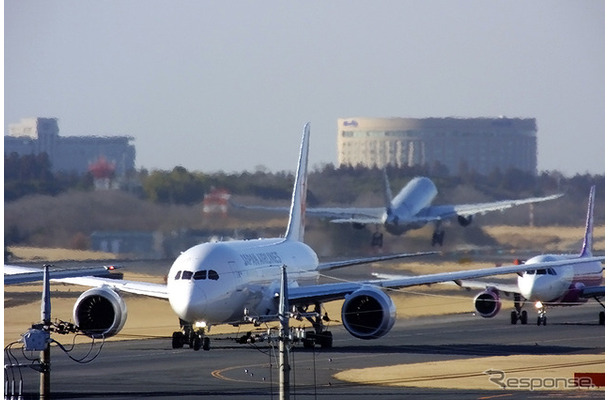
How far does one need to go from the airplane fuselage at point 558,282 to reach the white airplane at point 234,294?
9.69 metres

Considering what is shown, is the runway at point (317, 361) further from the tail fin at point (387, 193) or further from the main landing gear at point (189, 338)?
the tail fin at point (387, 193)

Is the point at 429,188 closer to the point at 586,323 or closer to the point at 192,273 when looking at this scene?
the point at 586,323

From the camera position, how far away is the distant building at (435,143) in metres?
58.6

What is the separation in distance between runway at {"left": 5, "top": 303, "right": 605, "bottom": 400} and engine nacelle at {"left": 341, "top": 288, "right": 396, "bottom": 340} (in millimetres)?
640

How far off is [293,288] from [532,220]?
13.5 metres

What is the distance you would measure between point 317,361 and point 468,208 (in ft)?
57.3

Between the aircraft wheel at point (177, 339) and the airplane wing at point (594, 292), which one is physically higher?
the airplane wing at point (594, 292)

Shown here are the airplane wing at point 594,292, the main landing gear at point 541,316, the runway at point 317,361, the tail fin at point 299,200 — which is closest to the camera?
the runway at point 317,361

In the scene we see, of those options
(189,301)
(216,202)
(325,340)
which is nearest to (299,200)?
(216,202)

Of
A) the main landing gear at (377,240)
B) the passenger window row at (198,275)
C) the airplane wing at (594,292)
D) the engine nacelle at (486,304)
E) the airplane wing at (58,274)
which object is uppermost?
the main landing gear at (377,240)

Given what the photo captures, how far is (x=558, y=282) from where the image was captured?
5994cm

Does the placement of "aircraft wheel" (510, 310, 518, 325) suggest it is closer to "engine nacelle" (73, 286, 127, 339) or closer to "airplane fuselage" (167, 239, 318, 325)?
"airplane fuselage" (167, 239, 318, 325)

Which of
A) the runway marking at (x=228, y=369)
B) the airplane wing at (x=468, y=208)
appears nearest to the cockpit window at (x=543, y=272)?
the airplane wing at (x=468, y=208)

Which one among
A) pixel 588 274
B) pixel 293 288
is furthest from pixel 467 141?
pixel 293 288
